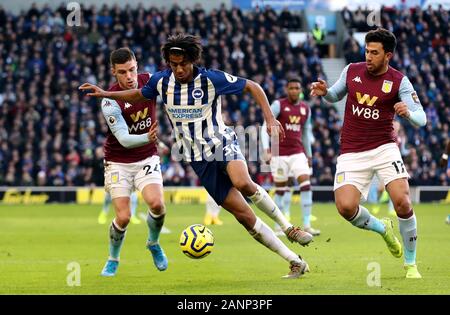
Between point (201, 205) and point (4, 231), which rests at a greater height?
point (4, 231)

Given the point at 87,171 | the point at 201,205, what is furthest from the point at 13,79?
the point at 201,205

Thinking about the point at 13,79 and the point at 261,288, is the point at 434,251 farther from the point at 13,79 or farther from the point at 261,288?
the point at 13,79

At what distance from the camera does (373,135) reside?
1096 centimetres

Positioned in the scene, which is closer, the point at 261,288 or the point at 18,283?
the point at 261,288

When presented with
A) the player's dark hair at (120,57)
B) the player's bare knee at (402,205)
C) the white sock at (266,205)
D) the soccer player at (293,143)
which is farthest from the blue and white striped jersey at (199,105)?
the soccer player at (293,143)

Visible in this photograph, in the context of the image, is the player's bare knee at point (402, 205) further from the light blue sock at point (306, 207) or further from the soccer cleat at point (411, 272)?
the light blue sock at point (306, 207)

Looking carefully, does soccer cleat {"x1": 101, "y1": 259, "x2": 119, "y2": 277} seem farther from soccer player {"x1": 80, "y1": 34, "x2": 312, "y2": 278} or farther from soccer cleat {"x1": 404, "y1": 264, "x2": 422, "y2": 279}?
soccer cleat {"x1": 404, "y1": 264, "x2": 422, "y2": 279}

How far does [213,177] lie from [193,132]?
525mm

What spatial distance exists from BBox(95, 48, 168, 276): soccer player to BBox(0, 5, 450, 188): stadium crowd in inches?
687

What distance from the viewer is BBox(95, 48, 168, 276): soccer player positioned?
1132cm

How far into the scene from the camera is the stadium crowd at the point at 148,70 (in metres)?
32.3

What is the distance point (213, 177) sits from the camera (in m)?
10.5

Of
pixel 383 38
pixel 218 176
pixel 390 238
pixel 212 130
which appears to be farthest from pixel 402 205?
pixel 212 130

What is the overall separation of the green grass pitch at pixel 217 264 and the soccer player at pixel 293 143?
3.94 feet
